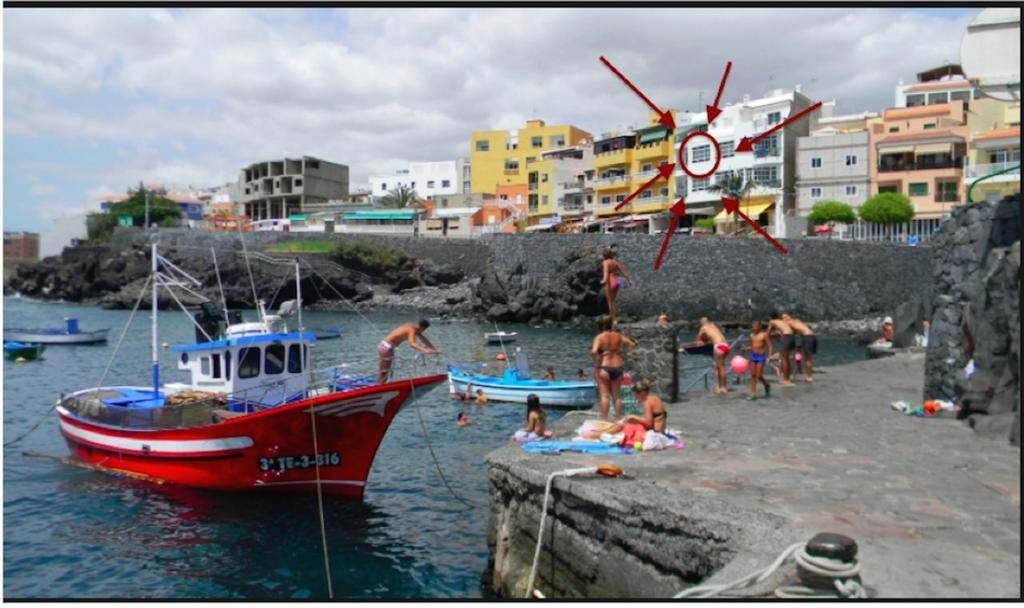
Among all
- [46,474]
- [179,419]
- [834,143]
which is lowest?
Answer: [46,474]

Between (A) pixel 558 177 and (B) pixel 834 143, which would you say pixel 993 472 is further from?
(A) pixel 558 177

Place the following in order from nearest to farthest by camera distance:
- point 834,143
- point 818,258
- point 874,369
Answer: point 874,369, point 818,258, point 834,143

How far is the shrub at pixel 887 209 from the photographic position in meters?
49.5

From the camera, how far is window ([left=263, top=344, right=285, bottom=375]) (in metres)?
15.5

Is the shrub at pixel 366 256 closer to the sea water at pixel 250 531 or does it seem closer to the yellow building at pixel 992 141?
the yellow building at pixel 992 141

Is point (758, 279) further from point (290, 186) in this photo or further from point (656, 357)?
point (290, 186)

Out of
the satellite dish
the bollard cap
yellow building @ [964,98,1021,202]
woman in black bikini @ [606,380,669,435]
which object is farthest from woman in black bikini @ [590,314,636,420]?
yellow building @ [964,98,1021,202]

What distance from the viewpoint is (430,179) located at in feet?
307

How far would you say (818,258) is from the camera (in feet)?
156

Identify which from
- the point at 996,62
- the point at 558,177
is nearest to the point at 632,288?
the point at 558,177

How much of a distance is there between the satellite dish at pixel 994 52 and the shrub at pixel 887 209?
44138 mm

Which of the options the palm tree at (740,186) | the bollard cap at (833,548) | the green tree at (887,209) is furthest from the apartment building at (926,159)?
the bollard cap at (833,548)

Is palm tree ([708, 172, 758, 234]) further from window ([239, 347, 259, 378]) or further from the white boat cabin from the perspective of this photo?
window ([239, 347, 259, 378])

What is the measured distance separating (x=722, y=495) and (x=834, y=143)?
52857 millimetres
